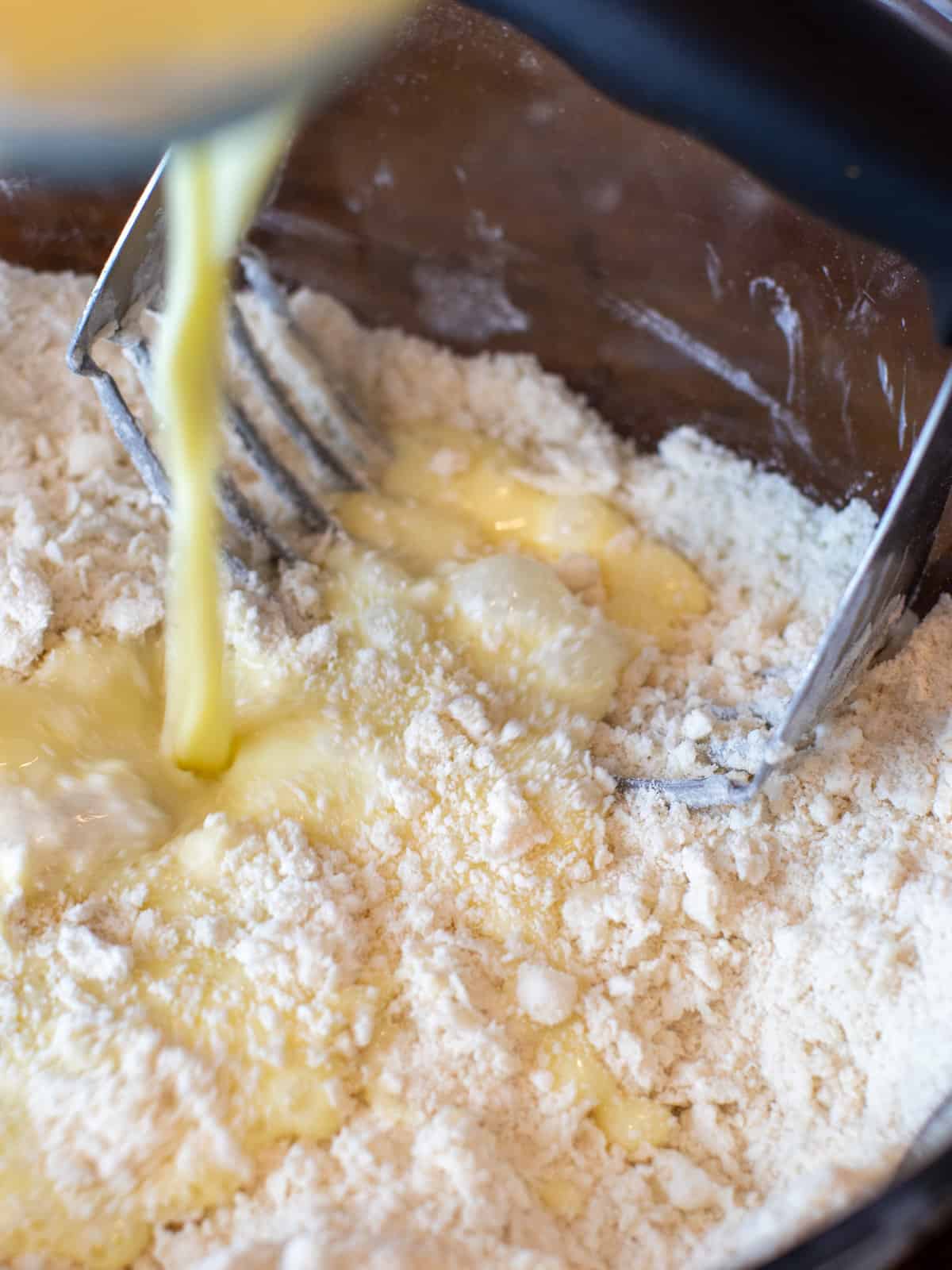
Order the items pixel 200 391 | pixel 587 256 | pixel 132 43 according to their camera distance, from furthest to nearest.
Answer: pixel 587 256 < pixel 200 391 < pixel 132 43

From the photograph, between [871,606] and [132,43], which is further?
[871,606]

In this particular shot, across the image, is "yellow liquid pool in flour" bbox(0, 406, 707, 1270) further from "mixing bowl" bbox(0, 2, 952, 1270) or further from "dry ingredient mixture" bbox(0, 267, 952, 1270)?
"mixing bowl" bbox(0, 2, 952, 1270)

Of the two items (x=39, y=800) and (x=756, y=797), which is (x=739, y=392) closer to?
(x=756, y=797)

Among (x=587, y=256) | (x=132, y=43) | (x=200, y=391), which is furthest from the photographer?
(x=587, y=256)

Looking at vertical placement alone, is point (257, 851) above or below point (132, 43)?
below

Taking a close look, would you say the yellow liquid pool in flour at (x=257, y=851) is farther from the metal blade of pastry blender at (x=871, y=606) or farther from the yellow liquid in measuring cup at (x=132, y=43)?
the yellow liquid in measuring cup at (x=132, y=43)

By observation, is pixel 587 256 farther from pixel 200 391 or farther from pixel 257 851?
pixel 257 851

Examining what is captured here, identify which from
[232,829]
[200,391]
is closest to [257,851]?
[232,829]
